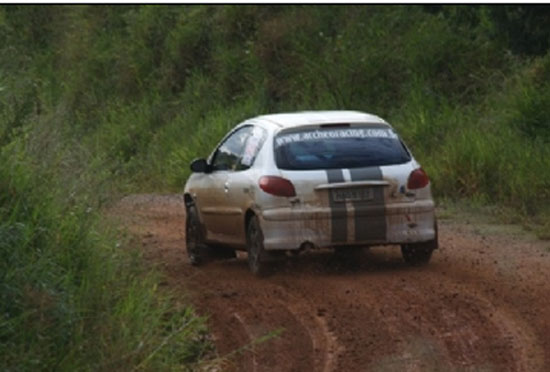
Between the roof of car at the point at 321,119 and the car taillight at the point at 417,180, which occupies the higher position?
the roof of car at the point at 321,119

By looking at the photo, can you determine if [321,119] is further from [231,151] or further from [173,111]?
[173,111]

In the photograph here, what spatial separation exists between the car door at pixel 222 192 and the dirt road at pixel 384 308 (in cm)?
41

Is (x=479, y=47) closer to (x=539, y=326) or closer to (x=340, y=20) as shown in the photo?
(x=340, y=20)

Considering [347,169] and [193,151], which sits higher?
[347,169]

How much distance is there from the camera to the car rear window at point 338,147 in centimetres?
1436

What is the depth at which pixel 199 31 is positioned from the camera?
33406 mm

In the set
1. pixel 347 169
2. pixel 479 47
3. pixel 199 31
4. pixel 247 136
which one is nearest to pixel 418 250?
pixel 347 169

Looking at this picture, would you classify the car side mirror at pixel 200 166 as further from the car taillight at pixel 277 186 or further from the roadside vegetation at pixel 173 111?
the car taillight at pixel 277 186

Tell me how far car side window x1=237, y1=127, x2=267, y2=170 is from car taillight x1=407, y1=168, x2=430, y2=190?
155cm

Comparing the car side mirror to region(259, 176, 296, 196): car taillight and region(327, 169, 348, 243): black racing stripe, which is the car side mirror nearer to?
region(259, 176, 296, 196): car taillight

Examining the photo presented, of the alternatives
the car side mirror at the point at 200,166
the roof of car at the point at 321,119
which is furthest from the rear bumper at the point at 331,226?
the car side mirror at the point at 200,166

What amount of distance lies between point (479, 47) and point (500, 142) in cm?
557

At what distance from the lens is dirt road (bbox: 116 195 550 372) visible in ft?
34.8

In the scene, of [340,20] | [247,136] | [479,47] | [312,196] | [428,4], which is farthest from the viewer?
[340,20]
